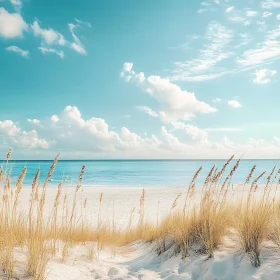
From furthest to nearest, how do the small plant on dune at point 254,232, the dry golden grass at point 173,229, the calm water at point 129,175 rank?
the calm water at point 129,175, the small plant on dune at point 254,232, the dry golden grass at point 173,229

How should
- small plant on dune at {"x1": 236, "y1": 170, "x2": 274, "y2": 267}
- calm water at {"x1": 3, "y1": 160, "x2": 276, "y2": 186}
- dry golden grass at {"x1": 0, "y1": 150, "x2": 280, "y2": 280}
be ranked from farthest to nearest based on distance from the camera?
calm water at {"x1": 3, "y1": 160, "x2": 276, "y2": 186} → small plant on dune at {"x1": 236, "y1": 170, "x2": 274, "y2": 267} → dry golden grass at {"x1": 0, "y1": 150, "x2": 280, "y2": 280}

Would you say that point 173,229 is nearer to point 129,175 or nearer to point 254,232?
point 254,232

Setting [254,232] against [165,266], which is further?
[165,266]

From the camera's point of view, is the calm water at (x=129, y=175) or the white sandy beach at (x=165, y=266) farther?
the calm water at (x=129, y=175)

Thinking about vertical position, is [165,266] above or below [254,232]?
below

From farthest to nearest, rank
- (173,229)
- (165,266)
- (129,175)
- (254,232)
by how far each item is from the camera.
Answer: (129,175)
(173,229)
(165,266)
(254,232)

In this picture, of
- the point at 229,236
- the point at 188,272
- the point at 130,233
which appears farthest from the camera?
the point at 130,233

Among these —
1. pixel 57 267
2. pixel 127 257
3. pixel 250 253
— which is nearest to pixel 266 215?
pixel 250 253

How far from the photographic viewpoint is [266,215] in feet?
12.8

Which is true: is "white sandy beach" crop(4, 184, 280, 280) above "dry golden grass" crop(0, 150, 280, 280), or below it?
below

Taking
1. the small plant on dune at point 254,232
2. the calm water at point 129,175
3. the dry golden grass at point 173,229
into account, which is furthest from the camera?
the calm water at point 129,175

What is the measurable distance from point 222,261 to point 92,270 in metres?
1.60

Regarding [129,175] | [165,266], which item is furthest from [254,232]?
[129,175]

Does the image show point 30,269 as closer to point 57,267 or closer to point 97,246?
point 57,267
